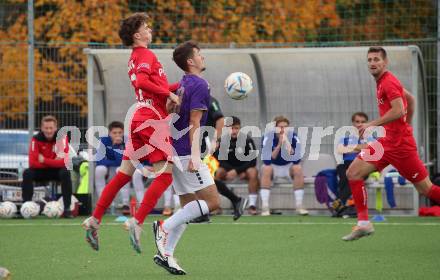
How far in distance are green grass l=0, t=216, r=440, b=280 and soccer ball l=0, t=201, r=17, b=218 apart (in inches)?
47.3

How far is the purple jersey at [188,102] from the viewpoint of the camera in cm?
836

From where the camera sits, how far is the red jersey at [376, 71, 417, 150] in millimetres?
9844

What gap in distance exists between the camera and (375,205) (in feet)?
53.8

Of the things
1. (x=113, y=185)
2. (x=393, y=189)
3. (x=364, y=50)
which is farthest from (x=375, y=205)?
(x=113, y=185)

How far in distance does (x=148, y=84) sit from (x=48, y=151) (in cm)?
774

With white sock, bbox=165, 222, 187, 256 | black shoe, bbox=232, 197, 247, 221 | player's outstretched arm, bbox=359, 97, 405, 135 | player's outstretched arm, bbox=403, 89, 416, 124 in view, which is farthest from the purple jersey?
black shoe, bbox=232, 197, 247, 221

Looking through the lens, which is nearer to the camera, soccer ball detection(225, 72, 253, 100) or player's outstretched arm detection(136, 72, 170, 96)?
player's outstretched arm detection(136, 72, 170, 96)

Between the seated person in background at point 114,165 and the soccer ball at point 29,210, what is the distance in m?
1.29

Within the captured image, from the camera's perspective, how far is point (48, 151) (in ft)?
51.9

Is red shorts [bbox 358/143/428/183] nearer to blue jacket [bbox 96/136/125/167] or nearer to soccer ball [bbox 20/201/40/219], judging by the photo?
soccer ball [bbox 20/201/40/219]

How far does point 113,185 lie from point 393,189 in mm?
8304

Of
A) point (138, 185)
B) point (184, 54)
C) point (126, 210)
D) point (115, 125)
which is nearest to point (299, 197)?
point (138, 185)

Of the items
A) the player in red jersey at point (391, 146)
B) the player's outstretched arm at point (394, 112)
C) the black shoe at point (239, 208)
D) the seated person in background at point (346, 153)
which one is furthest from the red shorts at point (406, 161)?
the seated person in background at point (346, 153)

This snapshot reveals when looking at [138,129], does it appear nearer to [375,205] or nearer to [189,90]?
[189,90]
